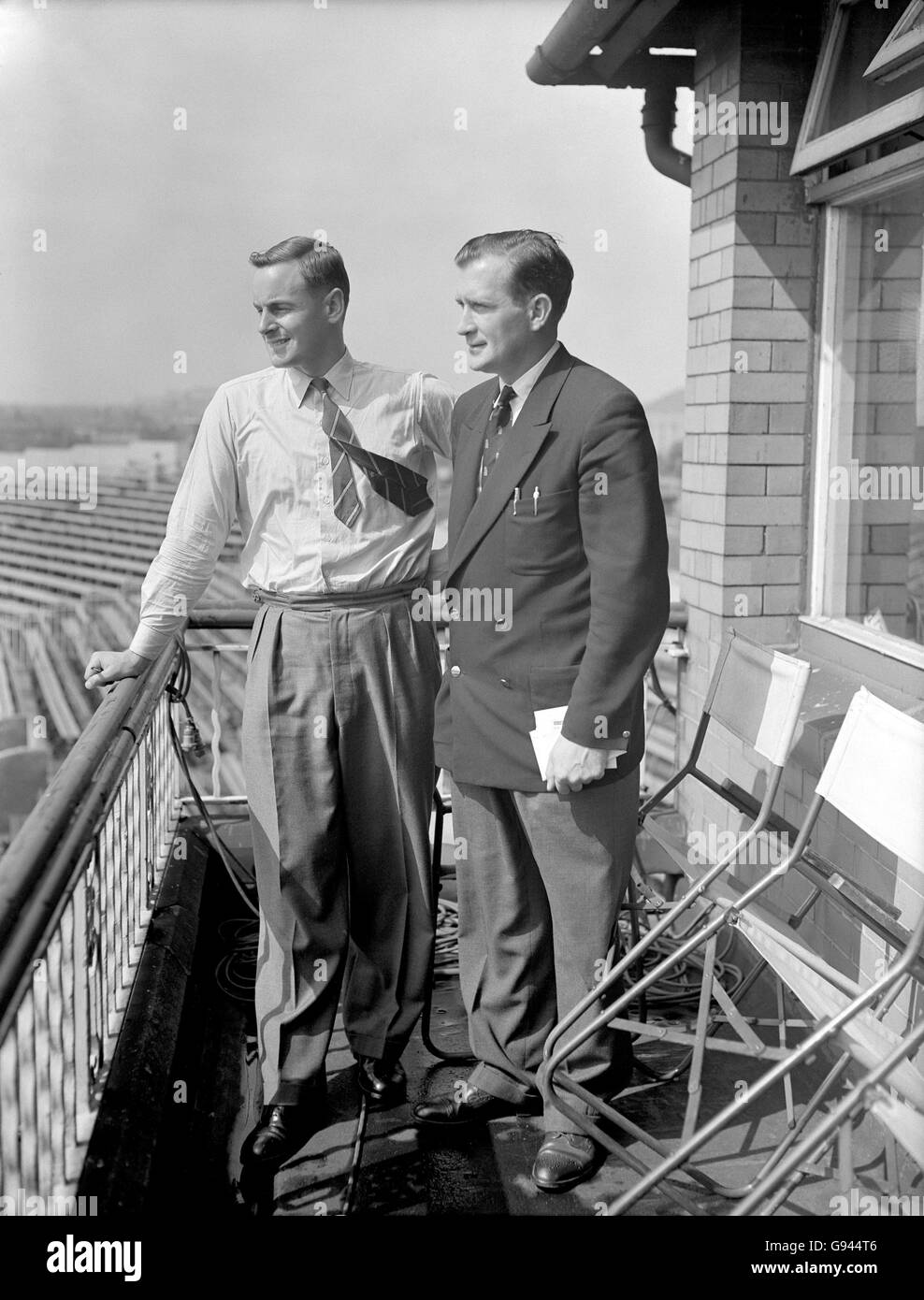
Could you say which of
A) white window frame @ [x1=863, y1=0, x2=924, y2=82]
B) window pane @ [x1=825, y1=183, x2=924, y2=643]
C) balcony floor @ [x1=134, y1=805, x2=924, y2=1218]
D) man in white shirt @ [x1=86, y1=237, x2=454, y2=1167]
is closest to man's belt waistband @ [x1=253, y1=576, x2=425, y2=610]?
man in white shirt @ [x1=86, y1=237, x2=454, y2=1167]

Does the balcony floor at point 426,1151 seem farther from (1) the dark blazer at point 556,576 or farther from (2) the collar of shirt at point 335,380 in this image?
(2) the collar of shirt at point 335,380

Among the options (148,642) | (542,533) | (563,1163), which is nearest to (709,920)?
(563,1163)

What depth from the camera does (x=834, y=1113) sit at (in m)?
1.78

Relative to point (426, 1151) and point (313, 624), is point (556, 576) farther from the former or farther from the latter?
point (426, 1151)

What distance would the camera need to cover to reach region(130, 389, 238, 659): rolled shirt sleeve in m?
2.64

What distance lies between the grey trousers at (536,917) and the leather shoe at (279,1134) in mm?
382

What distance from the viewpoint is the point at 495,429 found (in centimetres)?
257

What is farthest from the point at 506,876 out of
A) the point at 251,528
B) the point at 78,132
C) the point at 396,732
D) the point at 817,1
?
the point at 78,132

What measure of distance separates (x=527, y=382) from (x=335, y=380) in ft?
1.44

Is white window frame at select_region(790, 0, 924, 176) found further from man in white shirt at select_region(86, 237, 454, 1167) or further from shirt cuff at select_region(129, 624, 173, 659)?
shirt cuff at select_region(129, 624, 173, 659)

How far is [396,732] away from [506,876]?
404 millimetres

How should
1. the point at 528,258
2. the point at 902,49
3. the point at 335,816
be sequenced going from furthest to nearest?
the point at 902,49, the point at 335,816, the point at 528,258

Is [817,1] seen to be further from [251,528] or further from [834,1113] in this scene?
[834,1113]

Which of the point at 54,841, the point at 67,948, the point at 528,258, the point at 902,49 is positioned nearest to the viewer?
the point at 54,841
